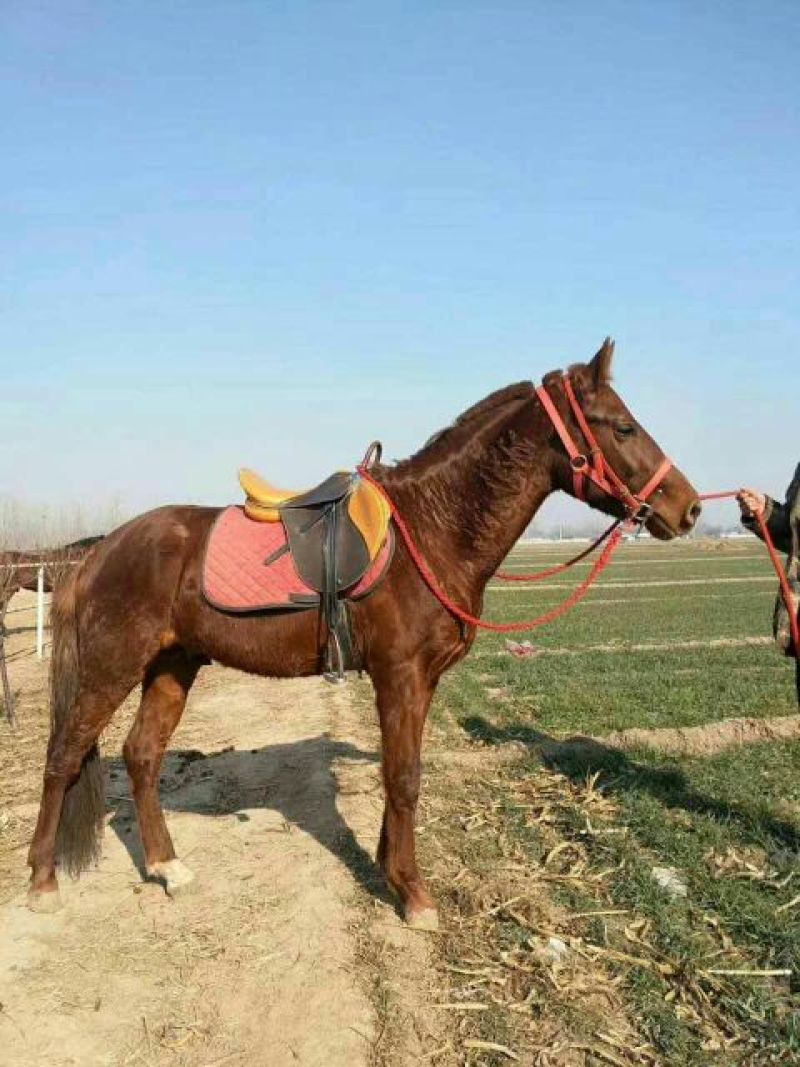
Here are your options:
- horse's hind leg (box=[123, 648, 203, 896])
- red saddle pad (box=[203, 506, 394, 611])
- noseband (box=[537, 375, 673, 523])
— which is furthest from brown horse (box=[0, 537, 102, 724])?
noseband (box=[537, 375, 673, 523])

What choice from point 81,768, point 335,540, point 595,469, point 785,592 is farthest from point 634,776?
point 81,768

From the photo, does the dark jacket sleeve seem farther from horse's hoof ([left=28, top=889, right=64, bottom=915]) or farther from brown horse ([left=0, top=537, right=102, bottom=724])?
brown horse ([left=0, top=537, right=102, bottom=724])

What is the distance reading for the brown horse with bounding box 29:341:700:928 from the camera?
175 inches

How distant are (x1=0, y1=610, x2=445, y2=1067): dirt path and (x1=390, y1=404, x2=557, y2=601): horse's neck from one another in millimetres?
2171

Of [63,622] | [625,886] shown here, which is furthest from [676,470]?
[63,622]

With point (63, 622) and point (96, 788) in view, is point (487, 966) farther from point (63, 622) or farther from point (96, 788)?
point (63, 622)

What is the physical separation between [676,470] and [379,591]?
1912mm

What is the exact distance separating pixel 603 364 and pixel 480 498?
42.1 inches

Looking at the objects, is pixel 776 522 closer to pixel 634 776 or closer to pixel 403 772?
pixel 403 772

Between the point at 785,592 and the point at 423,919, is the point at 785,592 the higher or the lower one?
the higher one

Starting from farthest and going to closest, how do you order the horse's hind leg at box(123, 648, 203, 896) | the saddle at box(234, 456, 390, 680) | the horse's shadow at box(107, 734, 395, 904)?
the horse's shadow at box(107, 734, 395, 904) → the horse's hind leg at box(123, 648, 203, 896) → the saddle at box(234, 456, 390, 680)

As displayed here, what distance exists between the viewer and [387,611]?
457 cm

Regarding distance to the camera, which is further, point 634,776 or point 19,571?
point 19,571

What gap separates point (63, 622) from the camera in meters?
5.14
